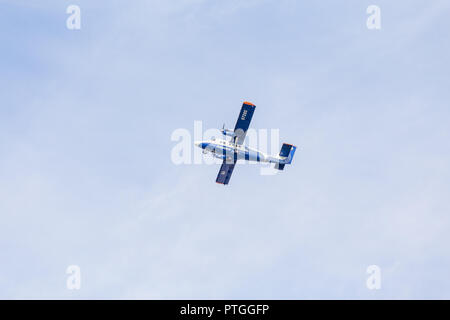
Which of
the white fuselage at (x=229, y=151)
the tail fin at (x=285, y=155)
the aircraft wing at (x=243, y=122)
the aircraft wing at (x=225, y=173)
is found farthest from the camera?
the aircraft wing at (x=225, y=173)

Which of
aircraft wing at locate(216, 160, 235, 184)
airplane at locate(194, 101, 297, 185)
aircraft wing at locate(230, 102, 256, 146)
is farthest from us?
aircraft wing at locate(216, 160, 235, 184)

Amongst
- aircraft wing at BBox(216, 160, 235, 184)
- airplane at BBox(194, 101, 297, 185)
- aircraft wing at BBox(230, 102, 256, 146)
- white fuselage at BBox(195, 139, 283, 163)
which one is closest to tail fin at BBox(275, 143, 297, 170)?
airplane at BBox(194, 101, 297, 185)

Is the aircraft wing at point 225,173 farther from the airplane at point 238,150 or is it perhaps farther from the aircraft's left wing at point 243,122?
the aircraft's left wing at point 243,122

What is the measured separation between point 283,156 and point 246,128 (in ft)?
28.2

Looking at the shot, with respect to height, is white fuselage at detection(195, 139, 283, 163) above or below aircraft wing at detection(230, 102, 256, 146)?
below

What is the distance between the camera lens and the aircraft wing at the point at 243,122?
82000 mm

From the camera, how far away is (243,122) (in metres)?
83.0

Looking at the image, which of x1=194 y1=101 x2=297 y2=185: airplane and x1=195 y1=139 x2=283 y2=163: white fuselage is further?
x1=195 y1=139 x2=283 y2=163: white fuselage

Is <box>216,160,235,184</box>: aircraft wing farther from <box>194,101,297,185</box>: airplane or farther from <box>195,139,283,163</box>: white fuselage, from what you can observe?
<box>195,139,283,163</box>: white fuselage

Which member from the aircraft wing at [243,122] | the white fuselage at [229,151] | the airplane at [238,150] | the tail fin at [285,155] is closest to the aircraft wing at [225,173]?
the airplane at [238,150]

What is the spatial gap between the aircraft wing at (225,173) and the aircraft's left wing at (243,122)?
512cm

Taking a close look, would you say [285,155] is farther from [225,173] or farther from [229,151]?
[225,173]

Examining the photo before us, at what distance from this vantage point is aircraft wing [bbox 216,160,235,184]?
88500 mm
